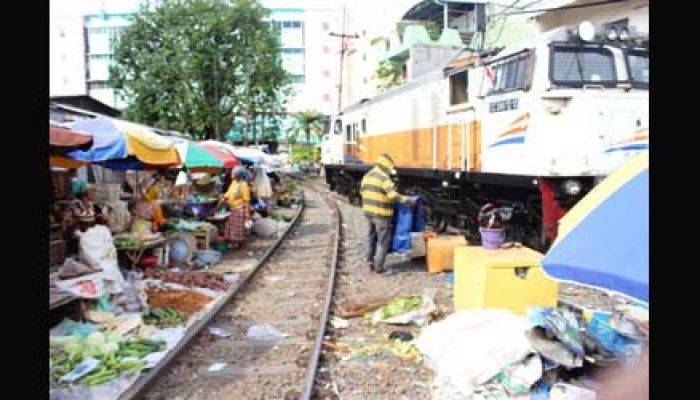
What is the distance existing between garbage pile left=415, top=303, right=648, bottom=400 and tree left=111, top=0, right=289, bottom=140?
34351mm

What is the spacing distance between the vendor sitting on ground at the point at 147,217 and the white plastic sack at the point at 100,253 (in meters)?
2.43

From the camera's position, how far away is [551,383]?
4.80 meters

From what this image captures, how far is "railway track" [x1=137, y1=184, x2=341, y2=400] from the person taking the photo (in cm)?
545

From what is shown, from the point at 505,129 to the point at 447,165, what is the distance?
2644 millimetres

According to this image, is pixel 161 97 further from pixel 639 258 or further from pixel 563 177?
pixel 639 258

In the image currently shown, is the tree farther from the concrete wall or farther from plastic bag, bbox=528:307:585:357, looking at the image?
plastic bag, bbox=528:307:585:357

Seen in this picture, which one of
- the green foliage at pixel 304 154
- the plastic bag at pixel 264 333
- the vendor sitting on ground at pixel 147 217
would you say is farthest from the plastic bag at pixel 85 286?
the green foliage at pixel 304 154

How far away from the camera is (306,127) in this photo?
6175 centimetres

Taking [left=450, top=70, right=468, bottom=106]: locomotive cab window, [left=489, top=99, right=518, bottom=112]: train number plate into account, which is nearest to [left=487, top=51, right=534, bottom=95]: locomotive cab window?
[left=489, top=99, right=518, bottom=112]: train number plate

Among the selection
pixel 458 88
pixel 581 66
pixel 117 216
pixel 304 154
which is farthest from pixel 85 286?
pixel 304 154

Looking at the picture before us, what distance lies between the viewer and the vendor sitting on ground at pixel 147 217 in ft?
35.3

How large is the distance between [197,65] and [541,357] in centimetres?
3528

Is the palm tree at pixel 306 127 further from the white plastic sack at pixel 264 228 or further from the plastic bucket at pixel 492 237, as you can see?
the plastic bucket at pixel 492 237

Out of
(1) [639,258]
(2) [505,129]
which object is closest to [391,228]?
(2) [505,129]
